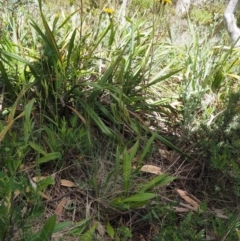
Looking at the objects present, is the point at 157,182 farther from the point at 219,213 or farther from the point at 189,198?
the point at 219,213

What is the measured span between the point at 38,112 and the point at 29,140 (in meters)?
0.34

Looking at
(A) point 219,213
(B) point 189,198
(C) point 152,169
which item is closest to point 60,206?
(C) point 152,169

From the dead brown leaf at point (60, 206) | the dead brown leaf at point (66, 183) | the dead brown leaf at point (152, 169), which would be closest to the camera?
the dead brown leaf at point (60, 206)

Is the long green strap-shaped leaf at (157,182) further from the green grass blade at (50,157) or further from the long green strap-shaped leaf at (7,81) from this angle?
the long green strap-shaped leaf at (7,81)

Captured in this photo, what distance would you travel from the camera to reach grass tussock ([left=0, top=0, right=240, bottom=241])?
179 cm

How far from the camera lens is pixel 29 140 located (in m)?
2.18

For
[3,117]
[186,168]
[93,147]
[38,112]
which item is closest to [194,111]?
[186,168]

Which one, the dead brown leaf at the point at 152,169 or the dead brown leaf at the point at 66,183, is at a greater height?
the dead brown leaf at the point at 152,169

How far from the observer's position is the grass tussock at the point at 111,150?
5.87ft

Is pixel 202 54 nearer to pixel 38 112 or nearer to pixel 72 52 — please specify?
pixel 72 52

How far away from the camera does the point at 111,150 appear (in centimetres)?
233

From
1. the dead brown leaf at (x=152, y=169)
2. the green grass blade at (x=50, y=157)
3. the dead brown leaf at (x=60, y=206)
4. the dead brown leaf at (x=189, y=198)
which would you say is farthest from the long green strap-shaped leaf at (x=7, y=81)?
the dead brown leaf at (x=189, y=198)

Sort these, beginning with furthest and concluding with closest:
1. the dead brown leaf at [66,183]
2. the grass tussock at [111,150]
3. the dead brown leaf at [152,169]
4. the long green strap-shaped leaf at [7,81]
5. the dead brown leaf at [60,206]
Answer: the long green strap-shaped leaf at [7,81], the dead brown leaf at [152,169], the dead brown leaf at [66,183], the dead brown leaf at [60,206], the grass tussock at [111,150]

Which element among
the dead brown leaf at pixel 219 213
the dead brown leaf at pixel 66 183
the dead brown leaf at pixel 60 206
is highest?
the dead brown leaf at pixel 219 213
